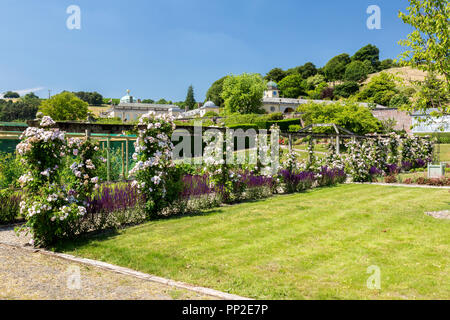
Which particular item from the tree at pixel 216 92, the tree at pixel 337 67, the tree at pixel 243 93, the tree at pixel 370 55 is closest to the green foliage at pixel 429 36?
the tree at pixel 243 93

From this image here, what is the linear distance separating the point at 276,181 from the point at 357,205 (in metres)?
2.69

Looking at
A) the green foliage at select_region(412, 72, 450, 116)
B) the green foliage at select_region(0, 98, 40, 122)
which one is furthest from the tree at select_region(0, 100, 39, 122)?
the green foliage at select_region(412, 72, 450, 116)

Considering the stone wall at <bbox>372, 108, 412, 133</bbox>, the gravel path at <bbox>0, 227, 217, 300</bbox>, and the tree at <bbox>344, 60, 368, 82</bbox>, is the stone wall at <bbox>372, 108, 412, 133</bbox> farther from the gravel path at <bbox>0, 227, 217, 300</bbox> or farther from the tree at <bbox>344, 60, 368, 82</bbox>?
the gravel path at <bbox>0, 227, 217, 300</bbox>

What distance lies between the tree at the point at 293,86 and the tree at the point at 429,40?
89.3 m

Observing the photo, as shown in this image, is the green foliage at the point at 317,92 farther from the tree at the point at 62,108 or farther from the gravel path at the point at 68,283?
the gravel path at the point at 68,283

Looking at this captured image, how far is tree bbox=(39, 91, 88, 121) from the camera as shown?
241 feet

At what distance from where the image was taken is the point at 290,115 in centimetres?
5491

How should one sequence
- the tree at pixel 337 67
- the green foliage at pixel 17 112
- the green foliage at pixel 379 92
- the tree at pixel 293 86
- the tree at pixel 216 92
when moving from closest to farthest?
the green foliage at pixel 379 92 < the green foliage at pixel 17 112 < the tree at pixel 293 86 < the tree at pixel 337 67 < the tree at pixel 216 92

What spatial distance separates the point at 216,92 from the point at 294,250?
98453 millimetres

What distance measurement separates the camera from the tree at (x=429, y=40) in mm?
7324

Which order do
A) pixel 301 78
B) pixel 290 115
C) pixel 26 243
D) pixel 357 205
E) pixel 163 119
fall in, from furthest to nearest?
pixel 301 78, pixel 290 115, pixel 357 205, pixel 163 119, pixel 26 243
